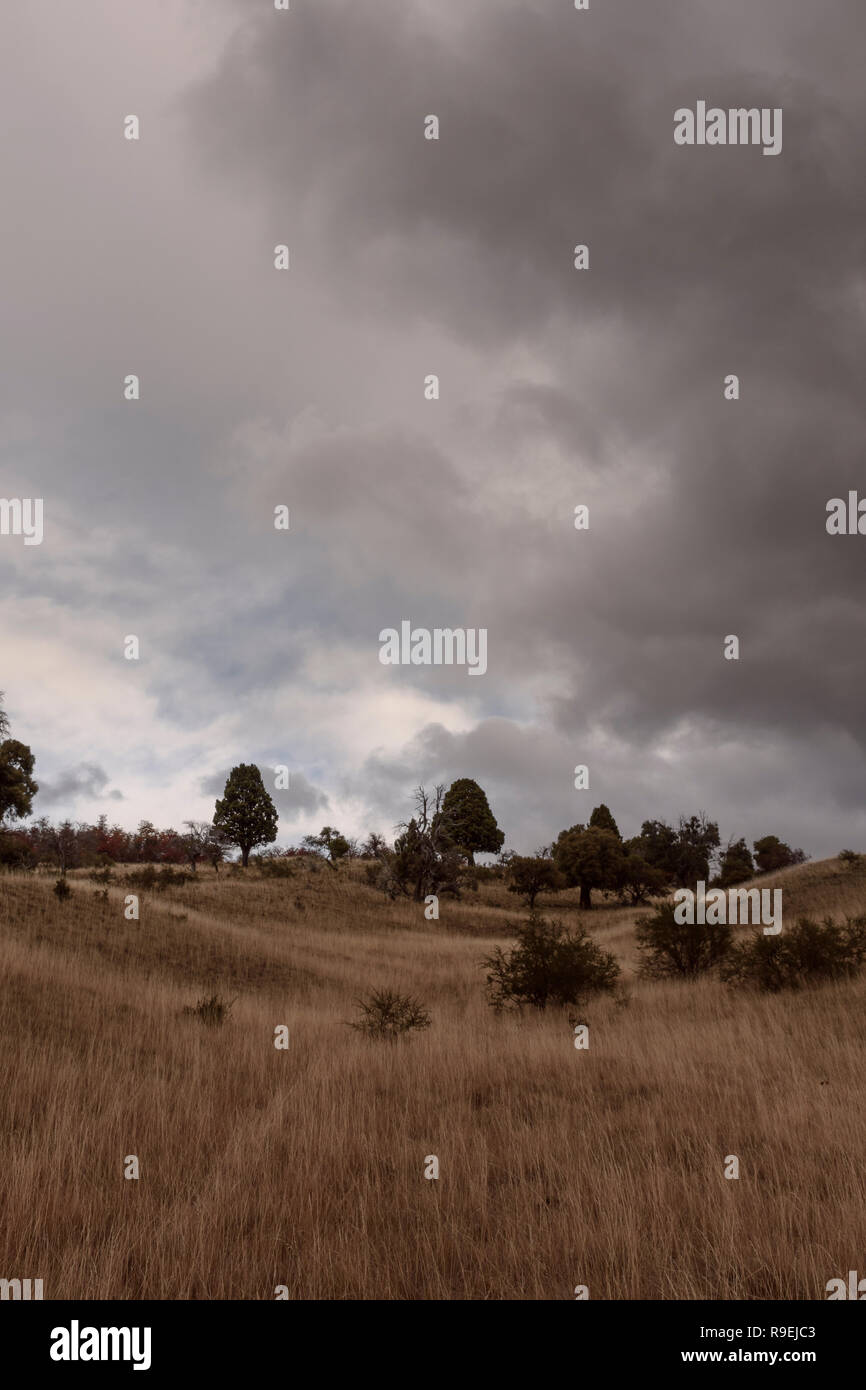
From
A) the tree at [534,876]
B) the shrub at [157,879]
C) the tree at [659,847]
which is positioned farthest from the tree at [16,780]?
the tree at [659,847]

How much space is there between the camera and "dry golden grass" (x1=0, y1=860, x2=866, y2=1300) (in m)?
3.75

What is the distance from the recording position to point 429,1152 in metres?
5.59

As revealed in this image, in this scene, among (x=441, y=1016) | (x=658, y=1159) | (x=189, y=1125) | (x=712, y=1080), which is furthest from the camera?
(x=441, y=1016)

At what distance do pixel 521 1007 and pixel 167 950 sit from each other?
534 inches

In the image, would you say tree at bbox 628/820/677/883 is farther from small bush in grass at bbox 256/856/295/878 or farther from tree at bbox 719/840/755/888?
small bush in grass at bbox 256/856/295/878

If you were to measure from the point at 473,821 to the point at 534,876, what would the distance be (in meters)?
21.8

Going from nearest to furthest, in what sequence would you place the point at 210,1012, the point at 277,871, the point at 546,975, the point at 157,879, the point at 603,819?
1. the point at 210,1012
2. the point at 546,975
3. the point at 157,879
4. the point at 277,871
5. the point at 603,819

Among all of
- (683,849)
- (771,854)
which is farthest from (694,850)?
(771,854)

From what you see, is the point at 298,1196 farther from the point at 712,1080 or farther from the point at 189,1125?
the point at 712,1080

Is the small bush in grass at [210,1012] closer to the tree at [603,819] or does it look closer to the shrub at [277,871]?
the shrub at [277,871]

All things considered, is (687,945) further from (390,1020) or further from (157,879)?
(157,879)
